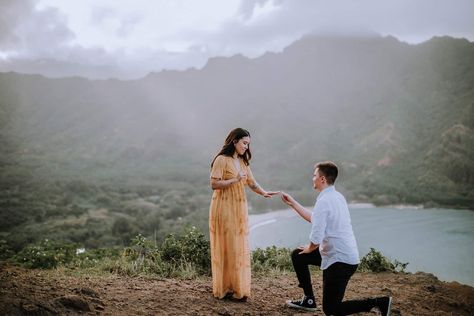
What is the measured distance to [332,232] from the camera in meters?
3.46

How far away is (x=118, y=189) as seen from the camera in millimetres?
89688

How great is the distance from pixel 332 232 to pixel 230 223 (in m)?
1.22

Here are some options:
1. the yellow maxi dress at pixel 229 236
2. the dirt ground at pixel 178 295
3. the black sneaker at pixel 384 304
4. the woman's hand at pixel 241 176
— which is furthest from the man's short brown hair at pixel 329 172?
the dirt ground at pixel 178 295

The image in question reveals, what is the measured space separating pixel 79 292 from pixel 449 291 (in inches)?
201

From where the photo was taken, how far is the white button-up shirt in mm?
3422

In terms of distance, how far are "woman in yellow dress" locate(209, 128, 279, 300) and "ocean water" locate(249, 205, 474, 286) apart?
11.7m

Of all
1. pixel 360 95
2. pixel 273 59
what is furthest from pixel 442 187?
pixel 273 59

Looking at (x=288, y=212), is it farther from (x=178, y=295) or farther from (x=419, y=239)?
(x=178, y=295)

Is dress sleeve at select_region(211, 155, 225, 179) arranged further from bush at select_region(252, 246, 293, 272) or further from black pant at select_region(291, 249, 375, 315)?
bush at select_region(252, 246, 293, 272)

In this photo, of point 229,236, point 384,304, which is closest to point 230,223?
point 229,236

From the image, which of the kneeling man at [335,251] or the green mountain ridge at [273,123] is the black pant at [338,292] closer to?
the kneeling man at [335,251]

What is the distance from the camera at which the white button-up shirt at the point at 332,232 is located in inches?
135

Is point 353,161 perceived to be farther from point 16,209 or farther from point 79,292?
point 79,292

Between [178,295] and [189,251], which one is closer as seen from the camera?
[178,295]
